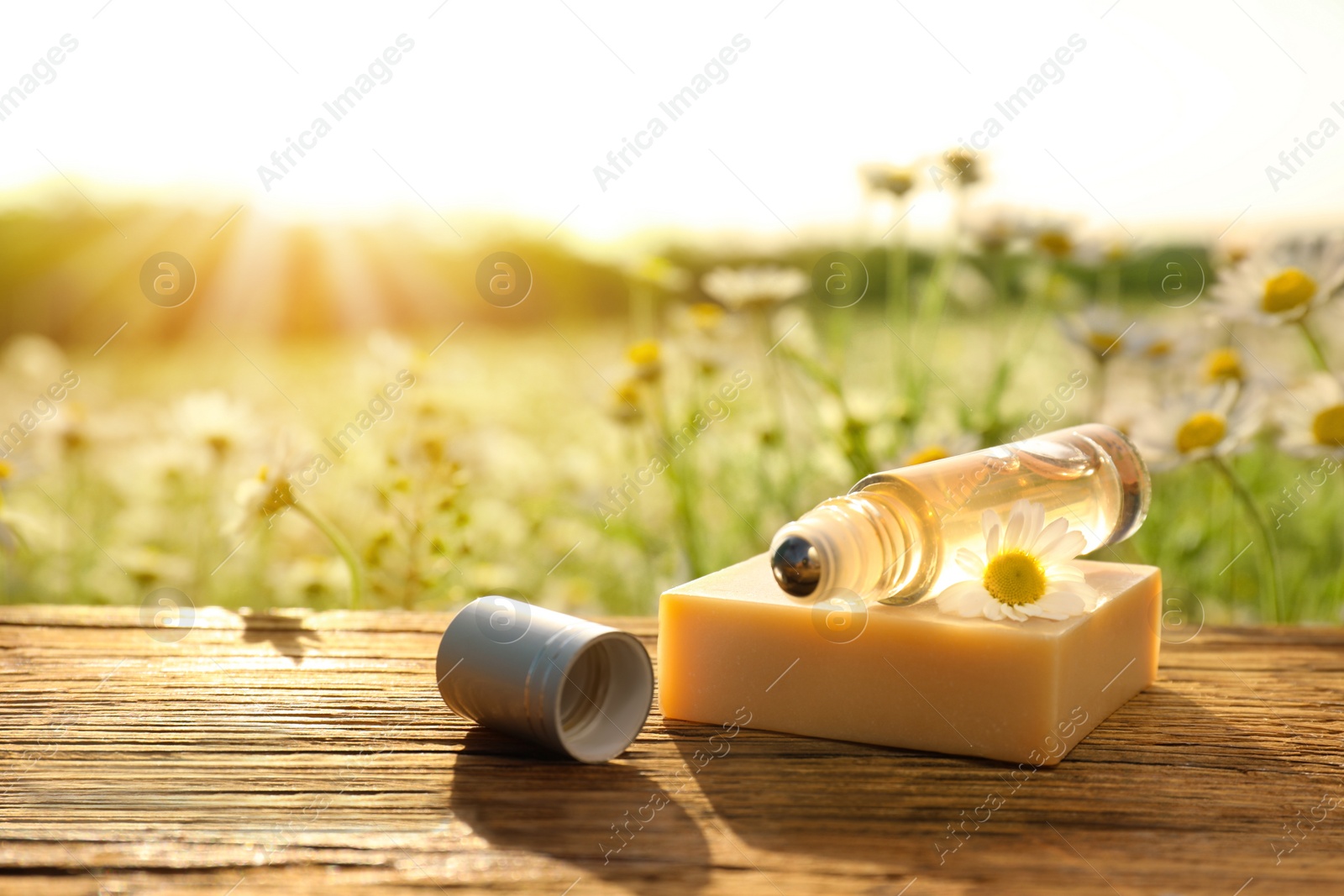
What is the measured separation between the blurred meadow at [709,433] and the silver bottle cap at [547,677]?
38 centimetres

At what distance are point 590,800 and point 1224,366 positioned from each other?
1164 millimetres

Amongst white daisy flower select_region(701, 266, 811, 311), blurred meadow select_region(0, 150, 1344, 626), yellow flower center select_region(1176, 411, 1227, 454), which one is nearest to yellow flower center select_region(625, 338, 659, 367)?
blurred meadow select_region(0, 150, 1344, 626)

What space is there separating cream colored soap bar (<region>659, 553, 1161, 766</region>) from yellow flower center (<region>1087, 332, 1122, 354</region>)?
0.74 metres

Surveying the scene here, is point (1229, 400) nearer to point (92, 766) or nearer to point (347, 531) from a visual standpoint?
point (92, 766)

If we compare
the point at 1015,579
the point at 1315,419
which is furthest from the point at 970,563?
the point at 1315,419

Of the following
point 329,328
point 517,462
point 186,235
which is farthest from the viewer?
point 329,328

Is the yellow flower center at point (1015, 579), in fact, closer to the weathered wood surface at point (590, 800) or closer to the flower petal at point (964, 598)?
the flower petal at point (964, 598)

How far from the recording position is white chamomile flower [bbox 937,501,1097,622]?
753mm

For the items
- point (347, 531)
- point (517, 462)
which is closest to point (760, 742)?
point (517, 462)

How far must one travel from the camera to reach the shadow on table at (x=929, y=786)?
2.06 feet

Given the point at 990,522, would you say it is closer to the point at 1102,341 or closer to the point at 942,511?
the point at 942,511

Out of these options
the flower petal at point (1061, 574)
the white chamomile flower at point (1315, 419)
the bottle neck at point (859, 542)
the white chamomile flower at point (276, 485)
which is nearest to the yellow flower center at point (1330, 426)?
the white chamomile flower at point (1315, 419)

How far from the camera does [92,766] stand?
725 mm

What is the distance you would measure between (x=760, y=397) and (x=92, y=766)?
1291mm
